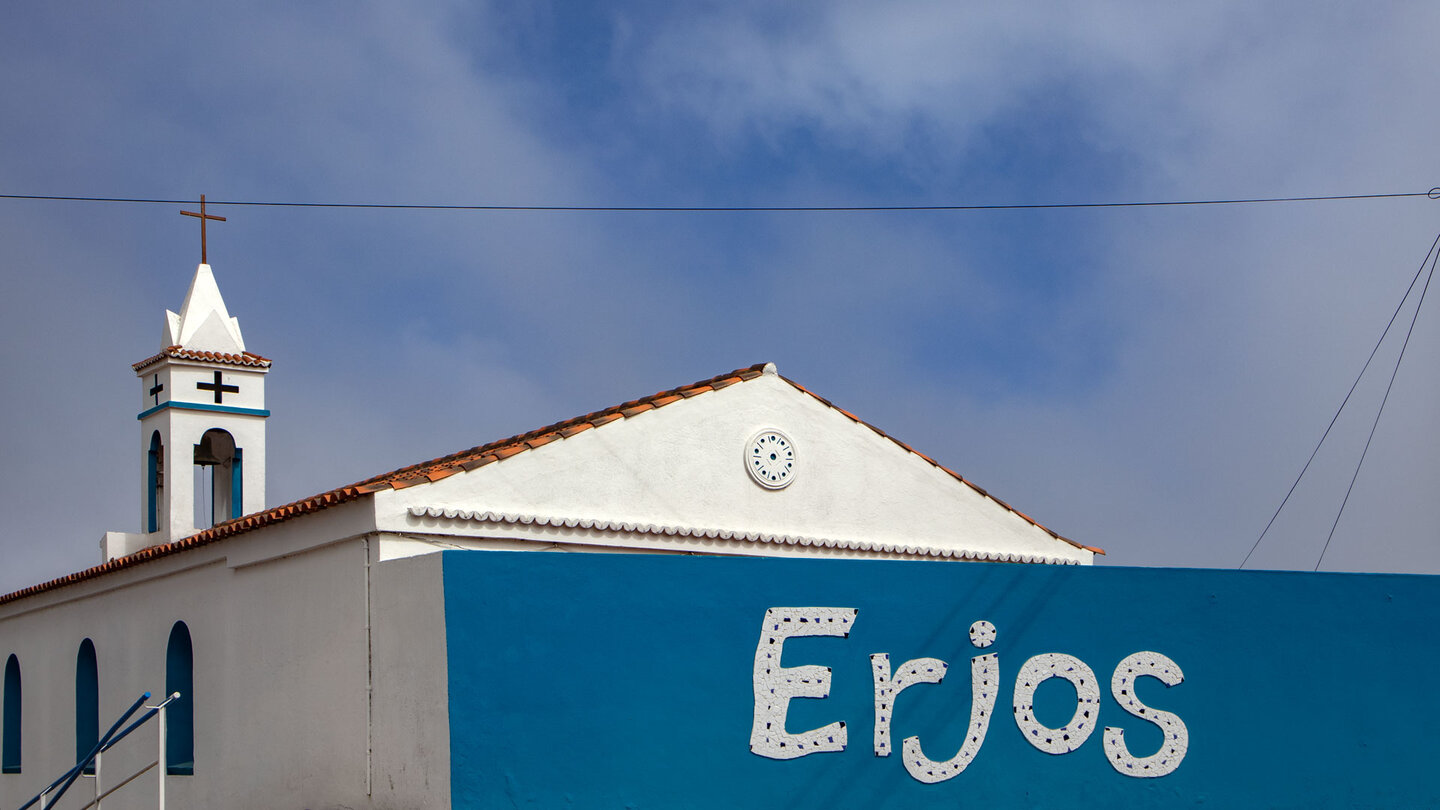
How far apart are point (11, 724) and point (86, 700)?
343cm

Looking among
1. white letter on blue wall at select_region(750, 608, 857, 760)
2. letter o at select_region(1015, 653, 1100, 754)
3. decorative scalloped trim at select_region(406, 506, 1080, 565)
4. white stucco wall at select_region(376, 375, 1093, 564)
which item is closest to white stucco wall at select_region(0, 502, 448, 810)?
decorative scalloped trim at select_region(406, 506, 1080, 565)

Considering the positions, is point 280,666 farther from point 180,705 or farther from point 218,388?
point 218,388

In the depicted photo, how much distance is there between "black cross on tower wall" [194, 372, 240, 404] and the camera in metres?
22.8

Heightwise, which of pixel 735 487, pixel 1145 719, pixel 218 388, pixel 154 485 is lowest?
pixel 1145 719

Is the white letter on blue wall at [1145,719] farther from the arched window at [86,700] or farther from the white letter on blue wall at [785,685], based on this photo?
the arched window at [86,700]

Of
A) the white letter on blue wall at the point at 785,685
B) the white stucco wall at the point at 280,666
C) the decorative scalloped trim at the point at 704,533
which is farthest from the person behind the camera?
the decorative scalloped trim at the point at 704,533

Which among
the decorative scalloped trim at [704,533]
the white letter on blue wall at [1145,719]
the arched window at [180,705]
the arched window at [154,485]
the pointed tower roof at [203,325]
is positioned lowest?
the white letter on blue wall at [1145,719]

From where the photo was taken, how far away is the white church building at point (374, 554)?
42.9 ft

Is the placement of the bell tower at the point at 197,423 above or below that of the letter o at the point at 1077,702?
above

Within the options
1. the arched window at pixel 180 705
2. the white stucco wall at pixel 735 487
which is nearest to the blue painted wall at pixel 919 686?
the white stucco wall at pixel 735 487

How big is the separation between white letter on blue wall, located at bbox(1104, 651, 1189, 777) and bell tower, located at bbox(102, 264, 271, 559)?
14.1 metres

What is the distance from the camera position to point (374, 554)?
45.9 feet

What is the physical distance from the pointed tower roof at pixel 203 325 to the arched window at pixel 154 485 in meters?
1.48

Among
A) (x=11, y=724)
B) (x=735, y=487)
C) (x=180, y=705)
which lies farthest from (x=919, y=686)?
(x=11, y=724)
